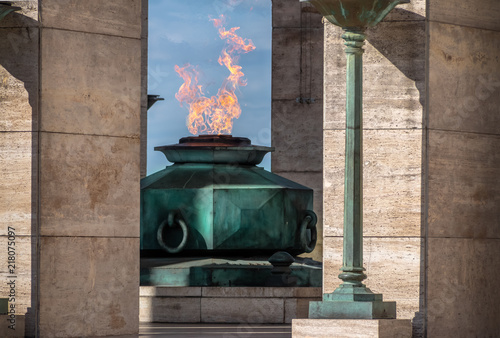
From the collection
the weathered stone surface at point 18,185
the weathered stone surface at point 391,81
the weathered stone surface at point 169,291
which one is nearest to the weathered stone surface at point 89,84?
the weathered stone surface at point 18,185

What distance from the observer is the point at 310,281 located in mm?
17109

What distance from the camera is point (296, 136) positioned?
24375 millimetres

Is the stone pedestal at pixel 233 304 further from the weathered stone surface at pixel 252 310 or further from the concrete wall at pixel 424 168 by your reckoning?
the concrete wall at pixel 424 168

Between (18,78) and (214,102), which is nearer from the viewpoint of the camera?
(18,78)

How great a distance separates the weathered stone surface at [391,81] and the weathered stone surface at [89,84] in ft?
8.70

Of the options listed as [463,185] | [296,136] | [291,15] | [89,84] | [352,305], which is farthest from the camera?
[291,15]

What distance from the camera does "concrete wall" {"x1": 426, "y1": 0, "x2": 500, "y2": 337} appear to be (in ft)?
44.9

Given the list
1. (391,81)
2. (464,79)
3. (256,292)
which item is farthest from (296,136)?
(391,81)

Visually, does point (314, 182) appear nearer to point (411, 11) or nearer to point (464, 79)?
point (464, 79)

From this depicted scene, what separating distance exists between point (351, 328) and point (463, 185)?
2562mm

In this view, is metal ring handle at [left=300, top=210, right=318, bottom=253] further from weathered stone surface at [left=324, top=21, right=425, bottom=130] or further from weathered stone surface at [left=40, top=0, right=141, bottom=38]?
weathered stone surface at [left=324, top=21, right=425, bottom=130]

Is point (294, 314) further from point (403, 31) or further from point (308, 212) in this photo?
point (403, 31)

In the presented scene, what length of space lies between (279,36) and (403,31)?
10852 millimetres

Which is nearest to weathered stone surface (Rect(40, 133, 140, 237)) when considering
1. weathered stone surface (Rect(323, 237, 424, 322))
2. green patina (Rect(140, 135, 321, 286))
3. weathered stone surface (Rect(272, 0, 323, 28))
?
green patina (Rect(140, 135, 321, 286))
